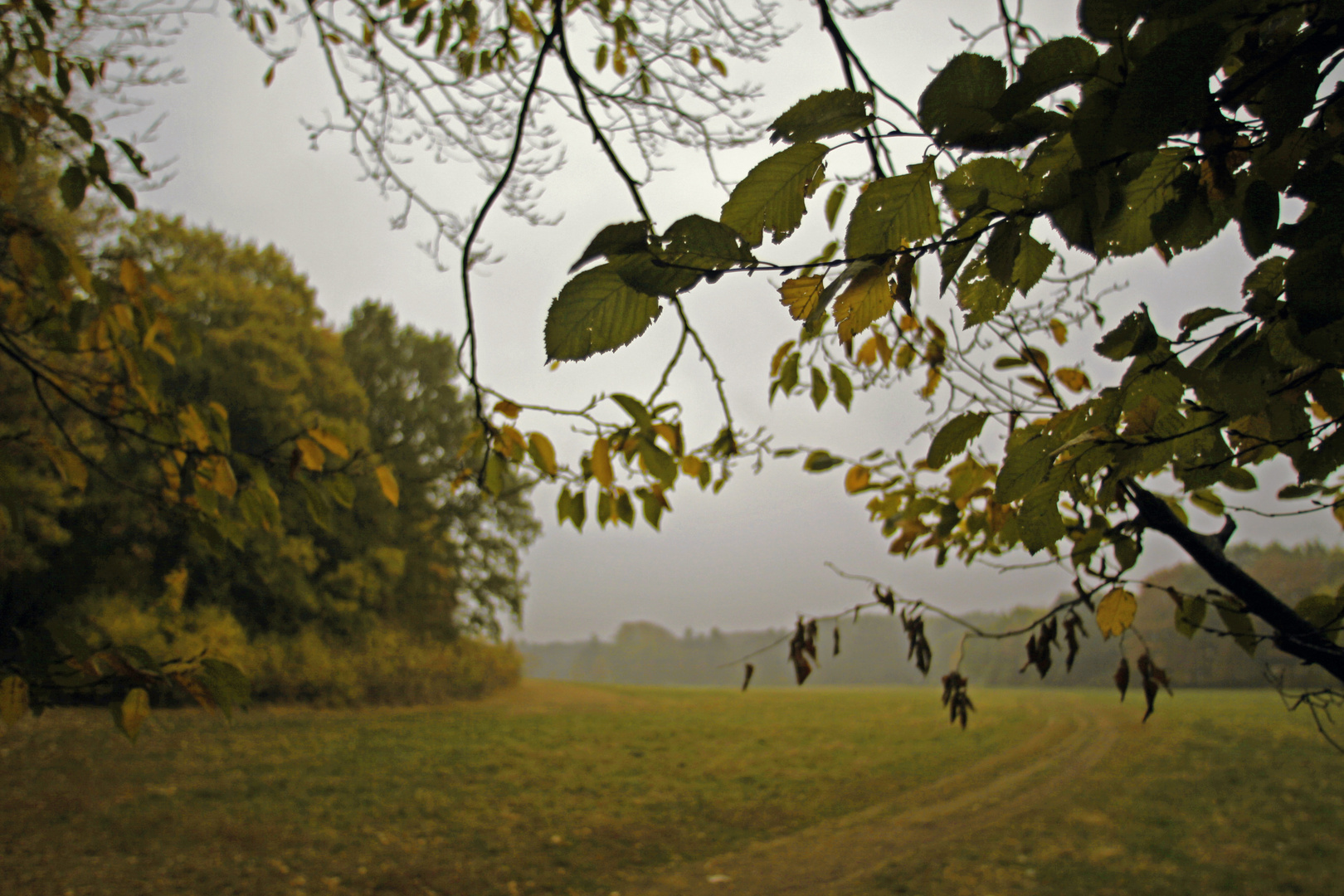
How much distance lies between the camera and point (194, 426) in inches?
62.5

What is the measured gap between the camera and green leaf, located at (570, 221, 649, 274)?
44cm

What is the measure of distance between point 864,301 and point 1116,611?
0.98 metres

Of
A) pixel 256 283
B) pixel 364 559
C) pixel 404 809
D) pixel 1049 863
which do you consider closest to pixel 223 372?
pixel 256 283

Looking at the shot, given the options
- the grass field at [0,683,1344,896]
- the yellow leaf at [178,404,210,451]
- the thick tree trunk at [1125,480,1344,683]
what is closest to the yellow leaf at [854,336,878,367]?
the thick tree trunk at [1125,480,1344,683]

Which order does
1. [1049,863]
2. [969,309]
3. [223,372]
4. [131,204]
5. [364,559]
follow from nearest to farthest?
[969,309] → [131,204] → [1049,863] → [223,372] → [364,559]

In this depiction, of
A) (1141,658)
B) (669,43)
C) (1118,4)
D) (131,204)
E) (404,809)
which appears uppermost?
(669,43)

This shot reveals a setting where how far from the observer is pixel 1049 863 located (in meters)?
3.90

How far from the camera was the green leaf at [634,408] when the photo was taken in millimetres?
1292

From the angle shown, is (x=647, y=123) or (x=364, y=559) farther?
(x=364, y=559)

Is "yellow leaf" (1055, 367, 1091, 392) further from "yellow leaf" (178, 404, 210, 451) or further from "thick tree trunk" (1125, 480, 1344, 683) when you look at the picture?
"yellow leaf" (178, 404, 210, 451)

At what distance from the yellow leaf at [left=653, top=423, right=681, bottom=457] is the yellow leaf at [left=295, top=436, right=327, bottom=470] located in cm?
86

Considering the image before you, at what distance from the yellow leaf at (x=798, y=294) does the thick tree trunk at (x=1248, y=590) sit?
0.94 m

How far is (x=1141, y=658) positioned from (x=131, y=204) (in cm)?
270

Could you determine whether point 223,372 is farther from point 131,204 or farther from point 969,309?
→ point 969,309
